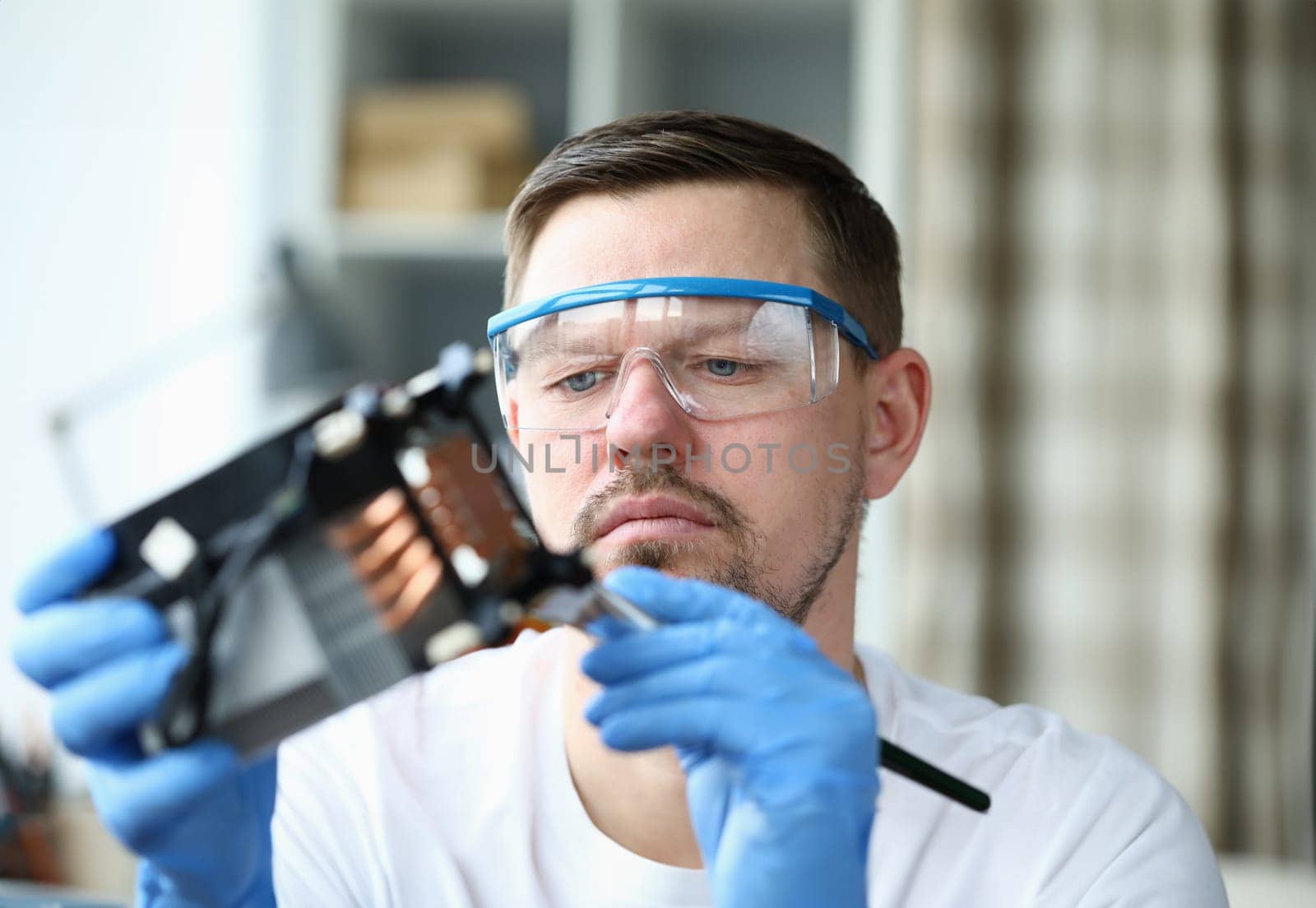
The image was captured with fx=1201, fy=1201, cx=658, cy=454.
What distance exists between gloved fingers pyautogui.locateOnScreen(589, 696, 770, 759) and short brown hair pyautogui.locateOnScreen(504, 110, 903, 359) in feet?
1.75

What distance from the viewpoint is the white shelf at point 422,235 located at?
2627mm

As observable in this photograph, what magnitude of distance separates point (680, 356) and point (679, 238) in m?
0.12

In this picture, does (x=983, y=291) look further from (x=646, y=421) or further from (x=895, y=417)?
(x=646, y=421)

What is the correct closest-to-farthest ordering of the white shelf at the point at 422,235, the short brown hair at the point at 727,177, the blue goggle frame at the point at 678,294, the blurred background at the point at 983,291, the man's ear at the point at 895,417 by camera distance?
the blue goggle frame at the point at 678,294, the short brown hair at the point at 727,177, the man's ear at the point at 895,417, the blurred background at the point at 983,291, the white shelf at the point at 422,235

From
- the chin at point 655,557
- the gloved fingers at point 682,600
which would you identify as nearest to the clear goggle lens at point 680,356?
the chin at point 655,557

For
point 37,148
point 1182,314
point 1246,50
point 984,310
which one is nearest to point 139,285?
point 37,148

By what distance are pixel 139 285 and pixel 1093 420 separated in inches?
84.2

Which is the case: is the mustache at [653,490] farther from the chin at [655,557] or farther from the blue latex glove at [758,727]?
the blue latex glove at [758,727]

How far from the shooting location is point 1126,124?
2.57m

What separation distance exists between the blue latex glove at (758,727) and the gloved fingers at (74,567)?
0.37 m

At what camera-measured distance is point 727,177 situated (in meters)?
1.26

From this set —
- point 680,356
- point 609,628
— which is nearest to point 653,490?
point 680,356

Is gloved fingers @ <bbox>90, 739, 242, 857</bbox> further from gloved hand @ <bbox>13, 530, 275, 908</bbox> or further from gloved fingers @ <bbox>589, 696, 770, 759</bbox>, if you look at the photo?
gloved fingers @ <bbox>589, 696, 770, 759</bbox>

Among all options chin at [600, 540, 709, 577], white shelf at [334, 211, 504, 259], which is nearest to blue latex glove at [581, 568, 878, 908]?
chin at [600, 540, 709, 577]
